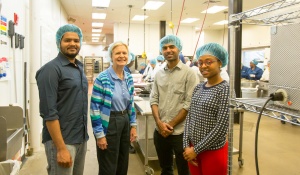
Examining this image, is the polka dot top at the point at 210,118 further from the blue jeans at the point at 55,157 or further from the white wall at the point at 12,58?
the white wall at the point at 12,58

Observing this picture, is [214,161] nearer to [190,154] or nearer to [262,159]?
[190,154]

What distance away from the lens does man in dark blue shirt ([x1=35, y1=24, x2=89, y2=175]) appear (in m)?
1.40

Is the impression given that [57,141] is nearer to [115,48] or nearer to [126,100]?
[126,100]

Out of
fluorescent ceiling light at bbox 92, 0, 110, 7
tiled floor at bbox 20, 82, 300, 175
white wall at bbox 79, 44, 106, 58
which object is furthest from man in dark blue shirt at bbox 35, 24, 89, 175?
white wall at bbox 79, 44, 106, 58

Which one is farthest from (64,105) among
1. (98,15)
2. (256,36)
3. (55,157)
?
(256,36)

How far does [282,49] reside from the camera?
998mm

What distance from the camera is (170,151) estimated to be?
6.86 ft

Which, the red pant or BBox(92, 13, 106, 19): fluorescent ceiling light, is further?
BBox(92, 13, 106, 19): fluorescent ceiling light

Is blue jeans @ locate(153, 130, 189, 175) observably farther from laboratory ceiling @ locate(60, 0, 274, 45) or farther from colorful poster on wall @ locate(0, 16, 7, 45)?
laboratory ceiling @ locate(60, 0, 274, 45)

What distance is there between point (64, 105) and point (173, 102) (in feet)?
2.87

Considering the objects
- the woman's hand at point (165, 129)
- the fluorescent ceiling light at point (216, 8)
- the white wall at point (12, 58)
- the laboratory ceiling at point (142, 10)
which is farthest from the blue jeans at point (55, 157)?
the fluorescent ceiling light at point (216, 8)

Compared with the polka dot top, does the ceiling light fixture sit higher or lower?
higher

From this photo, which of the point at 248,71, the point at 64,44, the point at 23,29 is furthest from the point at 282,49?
the point at 248,71

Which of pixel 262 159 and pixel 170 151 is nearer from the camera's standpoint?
pixel 170 151
